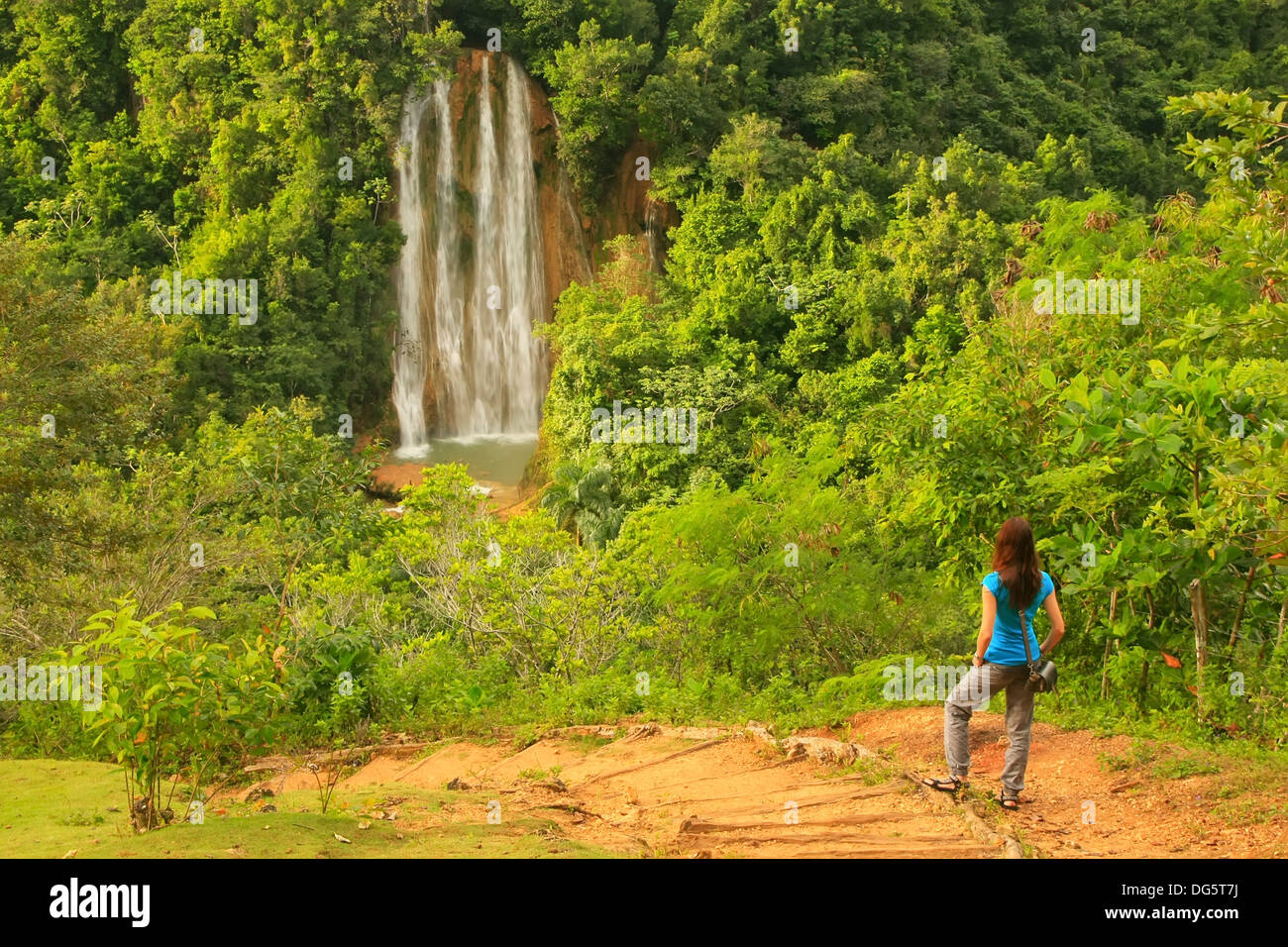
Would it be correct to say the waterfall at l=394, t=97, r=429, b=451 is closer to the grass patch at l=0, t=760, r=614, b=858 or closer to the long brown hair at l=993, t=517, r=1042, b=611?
the grass patch at l=0, t=760, r=614, b=858

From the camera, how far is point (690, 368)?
22.3 m

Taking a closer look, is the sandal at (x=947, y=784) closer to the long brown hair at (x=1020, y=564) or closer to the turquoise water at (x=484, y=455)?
the long brown hair at (x=1020, y=564)

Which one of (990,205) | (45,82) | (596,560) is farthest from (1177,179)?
(45,82)

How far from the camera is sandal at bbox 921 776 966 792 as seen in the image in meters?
6.45

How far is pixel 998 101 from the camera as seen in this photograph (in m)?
31.3

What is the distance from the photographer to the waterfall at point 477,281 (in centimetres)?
2809

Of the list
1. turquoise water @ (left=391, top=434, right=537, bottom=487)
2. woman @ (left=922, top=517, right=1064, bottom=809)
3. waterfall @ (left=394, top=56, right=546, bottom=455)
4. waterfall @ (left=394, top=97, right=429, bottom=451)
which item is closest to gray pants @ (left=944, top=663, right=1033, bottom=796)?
woman @ (left=922, top=517, right=1064, bottom=809)

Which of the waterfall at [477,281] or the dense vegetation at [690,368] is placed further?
the waterfall at [477,281]

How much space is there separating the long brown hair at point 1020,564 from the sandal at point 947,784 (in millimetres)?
1058

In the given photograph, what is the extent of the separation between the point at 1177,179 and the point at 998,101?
486 cm

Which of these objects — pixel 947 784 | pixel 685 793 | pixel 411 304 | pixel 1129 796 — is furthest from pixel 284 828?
pixel 411 304


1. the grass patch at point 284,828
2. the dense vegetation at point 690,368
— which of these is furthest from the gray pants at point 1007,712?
the grass patch at point 284,828

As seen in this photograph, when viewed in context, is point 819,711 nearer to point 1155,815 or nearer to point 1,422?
point 1155,815

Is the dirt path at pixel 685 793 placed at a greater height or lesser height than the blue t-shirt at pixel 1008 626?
lesser
